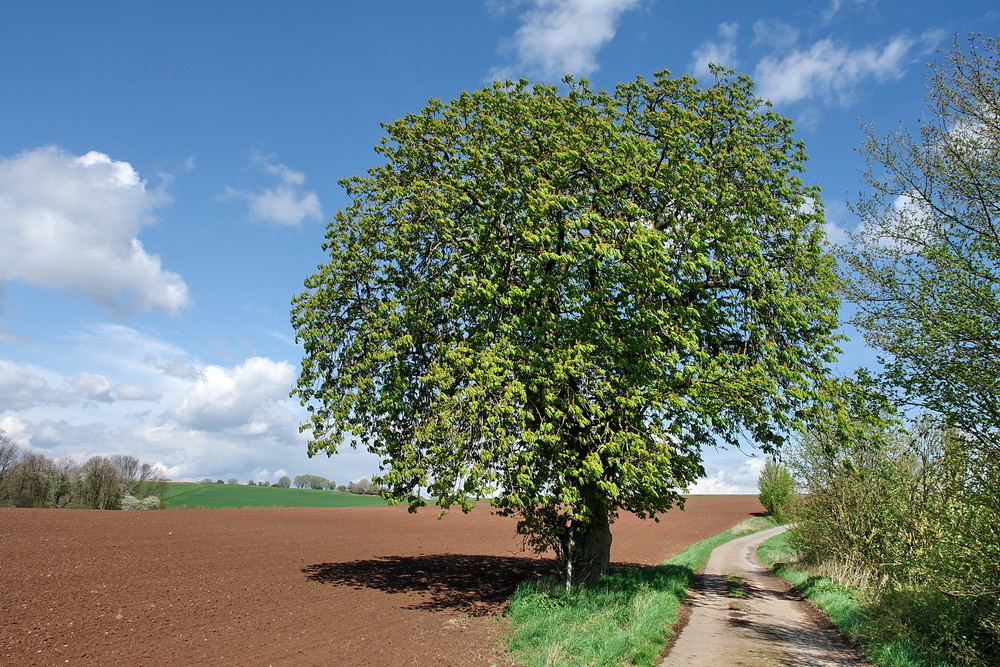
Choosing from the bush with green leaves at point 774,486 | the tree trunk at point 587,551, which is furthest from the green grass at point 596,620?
the bush with green leaves at point 774,486

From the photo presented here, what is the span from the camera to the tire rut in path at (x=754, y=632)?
36.3ft

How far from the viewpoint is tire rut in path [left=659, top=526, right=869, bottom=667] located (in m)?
11.1

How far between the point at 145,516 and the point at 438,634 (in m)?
40.2

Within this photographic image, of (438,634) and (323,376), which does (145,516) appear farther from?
(438,634)

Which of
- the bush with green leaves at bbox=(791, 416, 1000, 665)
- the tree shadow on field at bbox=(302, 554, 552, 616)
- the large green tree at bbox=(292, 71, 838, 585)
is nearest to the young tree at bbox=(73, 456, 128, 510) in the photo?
the tree shadow on field at bbox=(302, 554, 552, 616)

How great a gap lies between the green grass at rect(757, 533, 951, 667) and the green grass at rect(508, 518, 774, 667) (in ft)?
12.3

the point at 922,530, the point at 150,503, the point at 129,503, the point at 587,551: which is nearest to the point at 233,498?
the point at 150,503

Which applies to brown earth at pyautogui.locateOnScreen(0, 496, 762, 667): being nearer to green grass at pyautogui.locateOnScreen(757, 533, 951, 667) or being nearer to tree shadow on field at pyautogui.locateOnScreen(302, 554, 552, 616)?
tree shadow on field at pyautogui.locateOnScreen(302, 554, 552, 616)

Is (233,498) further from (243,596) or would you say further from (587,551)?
(587,551)

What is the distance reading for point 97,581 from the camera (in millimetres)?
18312

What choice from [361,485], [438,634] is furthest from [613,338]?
[361,485]

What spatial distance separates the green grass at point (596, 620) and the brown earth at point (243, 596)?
718 millimetres

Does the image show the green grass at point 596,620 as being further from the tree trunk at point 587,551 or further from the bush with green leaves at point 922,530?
the bush with green leaves at point 922,530

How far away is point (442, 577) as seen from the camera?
22.0 m
